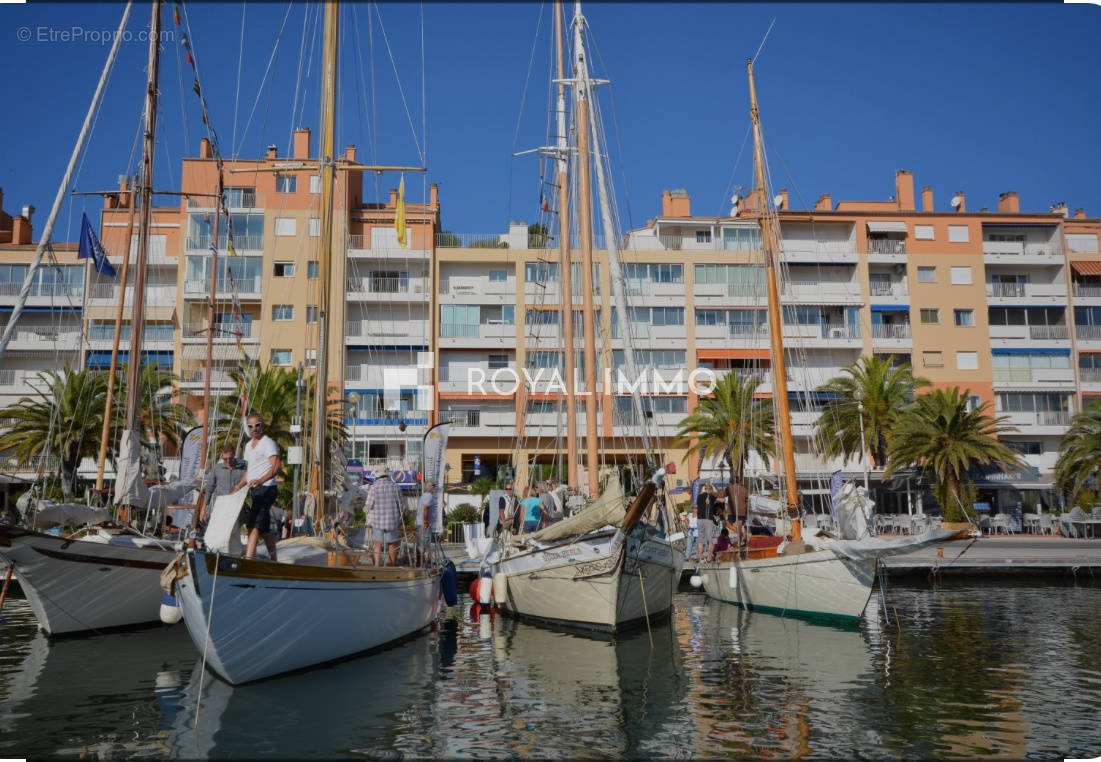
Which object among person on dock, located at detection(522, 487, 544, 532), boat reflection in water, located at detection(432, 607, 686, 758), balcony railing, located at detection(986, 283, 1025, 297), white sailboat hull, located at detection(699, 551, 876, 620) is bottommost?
boat reflection in water, located at detection(432, 607, 686, 758)

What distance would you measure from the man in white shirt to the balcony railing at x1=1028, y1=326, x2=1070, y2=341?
5824 cm

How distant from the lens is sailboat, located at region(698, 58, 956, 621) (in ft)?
57.8

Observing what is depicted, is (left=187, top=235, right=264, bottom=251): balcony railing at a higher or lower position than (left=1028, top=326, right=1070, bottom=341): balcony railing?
higher

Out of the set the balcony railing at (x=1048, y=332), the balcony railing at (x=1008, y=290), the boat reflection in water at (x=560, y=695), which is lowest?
the boat reflection in water at (x=560, y=695)

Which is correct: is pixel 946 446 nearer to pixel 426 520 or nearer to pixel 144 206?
pixel 426 520

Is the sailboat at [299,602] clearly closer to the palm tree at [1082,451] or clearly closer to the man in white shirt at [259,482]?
the man in white shirt at [259,482]

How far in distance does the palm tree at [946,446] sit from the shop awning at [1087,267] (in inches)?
883

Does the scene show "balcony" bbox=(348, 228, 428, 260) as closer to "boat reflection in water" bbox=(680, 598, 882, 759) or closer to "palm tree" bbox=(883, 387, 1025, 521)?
"palm tree" bbox=(883, 387, 1025, 521)

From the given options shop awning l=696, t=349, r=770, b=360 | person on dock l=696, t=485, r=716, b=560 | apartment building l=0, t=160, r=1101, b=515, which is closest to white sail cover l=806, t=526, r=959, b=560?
person on dock l=696, t=485, r=716, b=560

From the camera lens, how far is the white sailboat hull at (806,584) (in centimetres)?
1798

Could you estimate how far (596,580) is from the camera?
1717cm

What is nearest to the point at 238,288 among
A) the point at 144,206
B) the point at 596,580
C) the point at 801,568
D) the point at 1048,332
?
the point at 144,206

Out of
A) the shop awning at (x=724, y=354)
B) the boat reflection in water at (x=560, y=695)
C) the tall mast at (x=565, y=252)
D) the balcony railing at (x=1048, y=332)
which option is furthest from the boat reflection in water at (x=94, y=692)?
the balcony railing at (x=1048, y=332)

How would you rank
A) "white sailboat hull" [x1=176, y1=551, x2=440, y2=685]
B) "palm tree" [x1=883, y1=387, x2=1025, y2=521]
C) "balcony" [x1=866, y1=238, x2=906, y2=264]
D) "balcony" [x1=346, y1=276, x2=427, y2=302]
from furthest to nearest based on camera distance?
"balcony" [x1=866, y1=238, x2=906, y2=264] → "balcony" [x1=346, y1=276, x2=427, y2=302] → "palm tree" [x1=883, y1=387, x2=1025, y2=521] → "white sailboat hull" [x1=176, y1=551, x2=440, y2=685]
